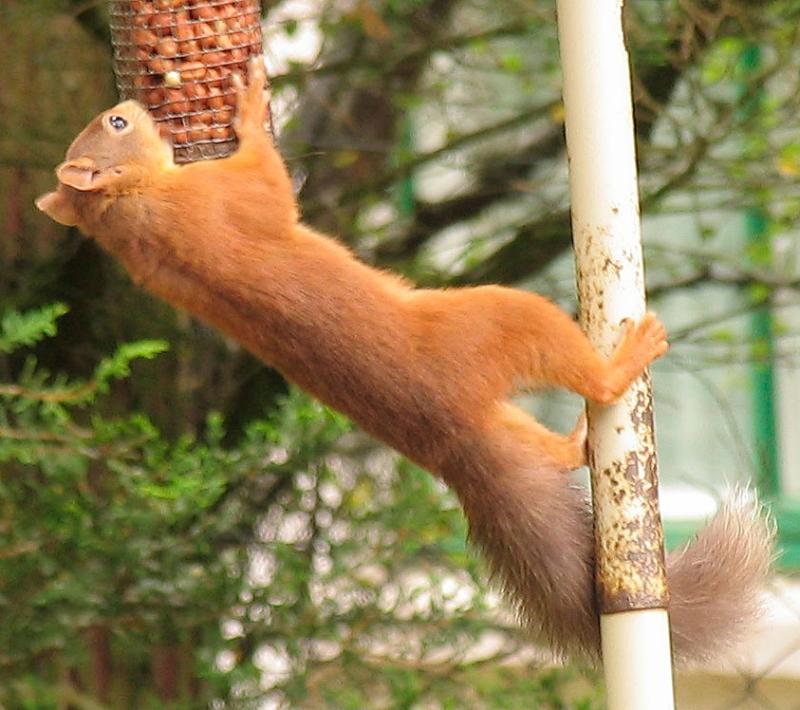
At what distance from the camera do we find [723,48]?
3.91 m

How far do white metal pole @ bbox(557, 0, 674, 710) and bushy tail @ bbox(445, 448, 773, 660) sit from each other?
5.8 inches

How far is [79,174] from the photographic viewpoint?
7.80 ft

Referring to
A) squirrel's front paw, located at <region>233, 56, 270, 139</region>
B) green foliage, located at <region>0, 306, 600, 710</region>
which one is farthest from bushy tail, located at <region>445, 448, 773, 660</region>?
green foliage, located at <region>0, 306, 600, 710</region>

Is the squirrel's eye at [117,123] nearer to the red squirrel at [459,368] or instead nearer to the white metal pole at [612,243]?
the red squirrel at [459,368]

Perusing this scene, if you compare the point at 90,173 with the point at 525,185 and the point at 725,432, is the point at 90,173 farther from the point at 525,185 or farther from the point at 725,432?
the point at 725,432

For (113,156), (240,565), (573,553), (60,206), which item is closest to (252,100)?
(113,156)

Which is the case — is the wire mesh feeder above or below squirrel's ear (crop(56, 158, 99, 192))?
above

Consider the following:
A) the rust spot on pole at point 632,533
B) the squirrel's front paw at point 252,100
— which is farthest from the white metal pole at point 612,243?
the squirrel's front paw at point 252,100

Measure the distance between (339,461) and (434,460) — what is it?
5.45ft

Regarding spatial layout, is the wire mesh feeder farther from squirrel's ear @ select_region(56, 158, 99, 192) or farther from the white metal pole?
the white metal pole

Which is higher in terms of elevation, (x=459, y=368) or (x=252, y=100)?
(x=252, y=100)

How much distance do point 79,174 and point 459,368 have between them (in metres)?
0.67

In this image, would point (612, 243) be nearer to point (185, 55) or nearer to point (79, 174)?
point (185, 55)

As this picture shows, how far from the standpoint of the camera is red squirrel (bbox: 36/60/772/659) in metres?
2.11
